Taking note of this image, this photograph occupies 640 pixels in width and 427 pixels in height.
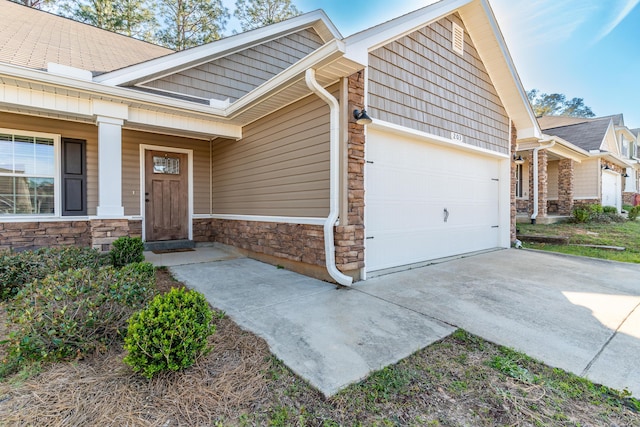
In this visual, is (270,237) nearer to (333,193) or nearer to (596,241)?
(333,193)

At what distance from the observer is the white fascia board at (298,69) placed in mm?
3363

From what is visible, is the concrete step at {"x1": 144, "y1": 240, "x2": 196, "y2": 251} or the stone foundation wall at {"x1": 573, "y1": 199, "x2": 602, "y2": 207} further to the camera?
the stone foundation wall at {"x1": 573, "y1": 199, "x2": 602, "y2": 207}

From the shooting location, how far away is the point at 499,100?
677 cm

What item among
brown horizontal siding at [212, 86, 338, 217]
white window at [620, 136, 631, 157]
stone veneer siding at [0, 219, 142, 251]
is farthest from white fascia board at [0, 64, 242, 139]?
white window at [620, 136, 631, 157]

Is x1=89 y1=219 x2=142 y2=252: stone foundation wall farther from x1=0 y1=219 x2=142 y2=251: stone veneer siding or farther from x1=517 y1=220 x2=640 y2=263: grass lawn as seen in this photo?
x1=517 y1=220 x2=640 y2=263: grass lawn

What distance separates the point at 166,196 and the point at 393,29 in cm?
573

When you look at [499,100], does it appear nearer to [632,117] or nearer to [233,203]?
[233,203]

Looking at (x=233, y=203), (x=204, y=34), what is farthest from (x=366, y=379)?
(x=204, y=34)

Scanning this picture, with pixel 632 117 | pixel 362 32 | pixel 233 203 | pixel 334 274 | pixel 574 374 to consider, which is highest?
pixel 632 117

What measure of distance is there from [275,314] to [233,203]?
3.96 m

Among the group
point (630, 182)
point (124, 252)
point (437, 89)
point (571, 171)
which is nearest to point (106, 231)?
point (124, 252)

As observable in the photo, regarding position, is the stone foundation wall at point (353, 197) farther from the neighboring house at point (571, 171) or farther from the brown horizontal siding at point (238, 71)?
the neighboring house at point (571, 171)

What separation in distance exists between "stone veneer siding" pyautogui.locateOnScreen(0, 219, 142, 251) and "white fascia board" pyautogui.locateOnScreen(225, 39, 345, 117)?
2.93 metres

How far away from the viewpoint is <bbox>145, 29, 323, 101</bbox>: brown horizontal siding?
641 centimetres
